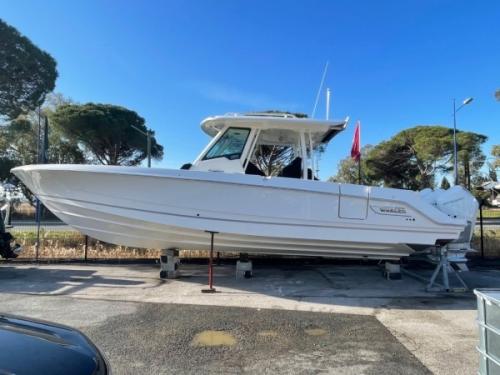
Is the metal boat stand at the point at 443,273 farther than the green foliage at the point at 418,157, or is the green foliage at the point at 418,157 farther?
the green foliage at the point at 418,157

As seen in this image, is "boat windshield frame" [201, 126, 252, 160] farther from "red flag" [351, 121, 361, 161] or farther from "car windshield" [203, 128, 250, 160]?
"red flag" [351, 121, 361, 161]

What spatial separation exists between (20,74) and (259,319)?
23211mm

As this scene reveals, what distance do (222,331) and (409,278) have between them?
14.2 ft

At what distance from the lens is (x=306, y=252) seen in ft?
19.8

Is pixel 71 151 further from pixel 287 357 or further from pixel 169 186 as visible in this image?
pixel 287 357

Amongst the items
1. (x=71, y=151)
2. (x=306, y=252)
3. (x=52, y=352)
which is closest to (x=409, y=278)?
(x=306, y=252)

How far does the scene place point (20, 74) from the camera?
69.1 ft

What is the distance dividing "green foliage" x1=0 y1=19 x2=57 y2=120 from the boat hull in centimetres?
1925

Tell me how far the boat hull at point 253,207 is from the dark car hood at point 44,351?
3.52 m

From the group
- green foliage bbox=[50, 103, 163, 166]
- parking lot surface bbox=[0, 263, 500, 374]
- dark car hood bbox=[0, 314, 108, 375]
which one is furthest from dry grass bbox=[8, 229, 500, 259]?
green foliage bbox=[50, 103, 163, 166]

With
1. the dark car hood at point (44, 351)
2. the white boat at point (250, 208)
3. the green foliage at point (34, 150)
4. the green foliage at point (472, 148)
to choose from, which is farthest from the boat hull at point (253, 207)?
the green foliage at point (472, 148)

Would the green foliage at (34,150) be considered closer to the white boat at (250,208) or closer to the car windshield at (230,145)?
the white boat at (250,208)

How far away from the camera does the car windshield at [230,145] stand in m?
6.04

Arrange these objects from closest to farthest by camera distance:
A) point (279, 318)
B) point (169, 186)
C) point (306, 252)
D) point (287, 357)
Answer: point (287, 357)
point (279, 318)
point (169, 186)
point (306, 252)
